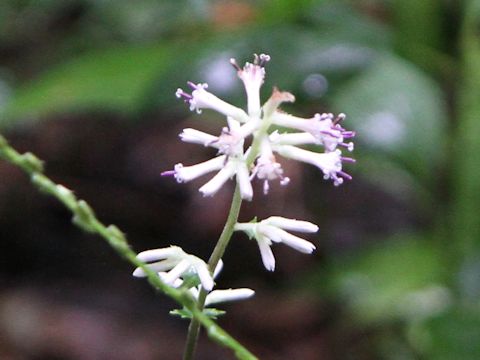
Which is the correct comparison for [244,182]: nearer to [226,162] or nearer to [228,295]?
[226,162]

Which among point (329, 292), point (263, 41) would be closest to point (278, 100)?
point (263, 41)

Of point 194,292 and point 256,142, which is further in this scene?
point 194,292

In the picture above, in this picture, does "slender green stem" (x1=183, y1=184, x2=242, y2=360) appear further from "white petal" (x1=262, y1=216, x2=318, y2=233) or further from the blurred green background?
the blurred green background

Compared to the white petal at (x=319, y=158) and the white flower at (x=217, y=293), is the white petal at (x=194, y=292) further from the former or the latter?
the white petal at (x=319, y=158)

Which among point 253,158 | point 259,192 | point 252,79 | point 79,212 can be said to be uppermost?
point 259,192

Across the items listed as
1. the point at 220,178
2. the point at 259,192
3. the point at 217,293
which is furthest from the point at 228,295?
the point at 259,192

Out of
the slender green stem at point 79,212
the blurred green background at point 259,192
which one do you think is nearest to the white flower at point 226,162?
the slender green stem at point 79,212
